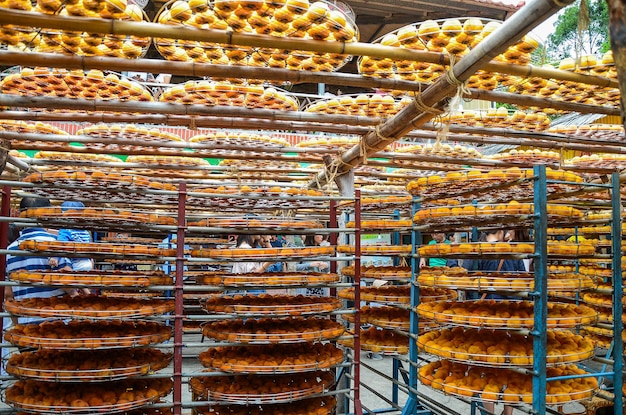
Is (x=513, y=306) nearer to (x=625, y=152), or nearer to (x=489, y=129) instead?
(x=489, y=129)

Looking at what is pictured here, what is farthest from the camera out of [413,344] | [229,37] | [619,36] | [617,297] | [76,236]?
[76,236]

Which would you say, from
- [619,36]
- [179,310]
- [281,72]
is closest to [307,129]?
[281,72]

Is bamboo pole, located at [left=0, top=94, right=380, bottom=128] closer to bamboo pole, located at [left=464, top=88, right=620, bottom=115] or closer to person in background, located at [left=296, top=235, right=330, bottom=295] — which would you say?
bamboo pole, located at [left=464, top=88, right=620, bottom=115]

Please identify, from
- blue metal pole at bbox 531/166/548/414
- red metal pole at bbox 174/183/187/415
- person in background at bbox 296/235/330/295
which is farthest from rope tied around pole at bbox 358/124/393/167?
person in background at bbox 296/235/330/295

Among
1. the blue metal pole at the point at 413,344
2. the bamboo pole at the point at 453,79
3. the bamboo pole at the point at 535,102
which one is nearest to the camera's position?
the bamboo pole at the point at 453,79

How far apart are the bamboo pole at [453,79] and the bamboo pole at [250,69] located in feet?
0.76

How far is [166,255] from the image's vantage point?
4195 mm

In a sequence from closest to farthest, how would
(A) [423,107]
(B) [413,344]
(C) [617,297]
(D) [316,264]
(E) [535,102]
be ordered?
1. (C) [617,297]
2. (A) [423,107]
3. (B) [413,344]
4. (E) [535,102]
5. (D) [316,264]

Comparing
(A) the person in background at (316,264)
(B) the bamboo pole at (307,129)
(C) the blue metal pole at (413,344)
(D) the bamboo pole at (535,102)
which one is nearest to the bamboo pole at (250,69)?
(D) the bamboo pole at (535,102)

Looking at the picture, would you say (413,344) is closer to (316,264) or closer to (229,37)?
(229,37)

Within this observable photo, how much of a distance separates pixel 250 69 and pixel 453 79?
1.55 meters

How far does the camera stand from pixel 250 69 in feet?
14.0

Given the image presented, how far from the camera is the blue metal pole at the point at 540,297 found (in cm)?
348

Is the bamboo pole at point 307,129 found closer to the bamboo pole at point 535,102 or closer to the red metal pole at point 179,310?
the bamboo pole at point 535,102
